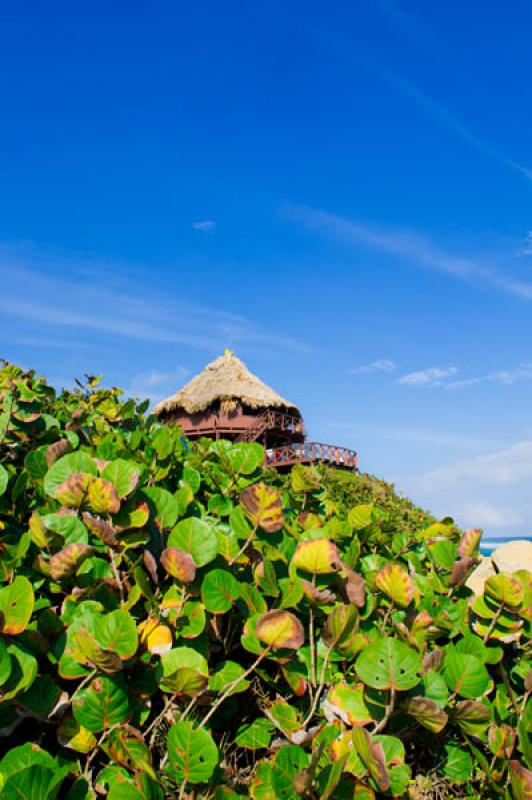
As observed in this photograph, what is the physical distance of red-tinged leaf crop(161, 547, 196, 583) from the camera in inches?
53.8

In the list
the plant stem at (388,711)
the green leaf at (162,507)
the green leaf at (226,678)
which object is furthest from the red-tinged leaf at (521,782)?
the green leaf at (162,507)

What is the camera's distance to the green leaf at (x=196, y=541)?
1.42 metres

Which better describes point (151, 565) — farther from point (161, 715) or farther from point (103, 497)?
point (161, 715)

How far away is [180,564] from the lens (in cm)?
138

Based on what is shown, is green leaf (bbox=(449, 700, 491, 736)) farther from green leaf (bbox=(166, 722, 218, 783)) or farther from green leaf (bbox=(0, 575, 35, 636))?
green leaf (bbox=(0, 575, 35, 636))

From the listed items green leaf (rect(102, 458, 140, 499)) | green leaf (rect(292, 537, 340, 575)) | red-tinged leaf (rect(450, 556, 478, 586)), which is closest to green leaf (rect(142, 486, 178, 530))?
green leaf (rect(102, 458, 140, 499))

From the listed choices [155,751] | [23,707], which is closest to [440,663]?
[155,751]

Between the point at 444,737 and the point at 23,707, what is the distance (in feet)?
3.28

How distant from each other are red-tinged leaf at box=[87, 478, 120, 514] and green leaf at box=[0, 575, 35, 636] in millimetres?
271

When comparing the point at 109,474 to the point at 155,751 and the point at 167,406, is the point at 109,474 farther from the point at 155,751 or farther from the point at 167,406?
the point at 167,406

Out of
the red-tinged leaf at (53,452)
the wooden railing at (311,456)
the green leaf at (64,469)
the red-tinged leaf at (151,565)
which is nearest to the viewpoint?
the red-tinged leaf at (151,565)

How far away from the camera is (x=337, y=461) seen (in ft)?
85.3

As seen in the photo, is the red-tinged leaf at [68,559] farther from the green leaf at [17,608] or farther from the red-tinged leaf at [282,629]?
the red-tinged leaf at [282,629]

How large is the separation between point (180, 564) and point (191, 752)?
0.38m
